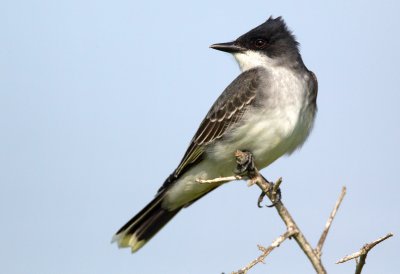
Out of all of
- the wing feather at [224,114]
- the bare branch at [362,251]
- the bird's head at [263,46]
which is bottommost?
the bare branch at [362,251]

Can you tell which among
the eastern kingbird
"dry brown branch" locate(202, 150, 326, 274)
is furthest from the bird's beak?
"dry brown branch" locate(202, 150, 326, 274)

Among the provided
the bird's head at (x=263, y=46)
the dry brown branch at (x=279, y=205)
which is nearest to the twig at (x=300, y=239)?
the dry brown branch at (x=279, y=205)

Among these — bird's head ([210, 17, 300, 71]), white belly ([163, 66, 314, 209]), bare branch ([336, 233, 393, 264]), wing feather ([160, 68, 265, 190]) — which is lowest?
bare branch ([336, 233, 393, 264])

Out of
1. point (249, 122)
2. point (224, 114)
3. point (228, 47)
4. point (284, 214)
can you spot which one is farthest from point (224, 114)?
point (284, 214)

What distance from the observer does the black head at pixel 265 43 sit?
22.3ft

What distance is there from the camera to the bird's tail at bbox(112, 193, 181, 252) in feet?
22.9

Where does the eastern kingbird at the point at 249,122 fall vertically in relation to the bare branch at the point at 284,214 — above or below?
above

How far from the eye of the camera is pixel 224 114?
20.7 ft

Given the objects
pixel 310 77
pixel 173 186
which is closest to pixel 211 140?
pixel 173 186

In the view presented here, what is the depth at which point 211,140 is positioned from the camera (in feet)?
20.7

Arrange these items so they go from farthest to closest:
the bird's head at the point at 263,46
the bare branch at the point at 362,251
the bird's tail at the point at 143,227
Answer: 1. the bird's tail at the point at 143,227
2. the bird's head at the point at 263,46
3. the bare branch at the point at 362,251

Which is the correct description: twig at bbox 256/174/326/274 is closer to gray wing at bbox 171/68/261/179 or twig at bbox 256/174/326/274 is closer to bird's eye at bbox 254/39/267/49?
gray wing at bbox 171/68/261/179

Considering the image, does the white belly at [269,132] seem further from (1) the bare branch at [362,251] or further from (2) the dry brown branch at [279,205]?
Answer: (1) the bare branch at [362,251]

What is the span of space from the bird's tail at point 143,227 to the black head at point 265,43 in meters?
1.74
